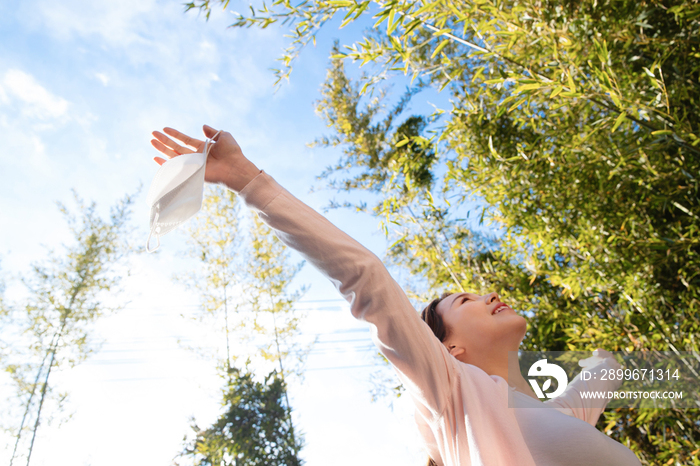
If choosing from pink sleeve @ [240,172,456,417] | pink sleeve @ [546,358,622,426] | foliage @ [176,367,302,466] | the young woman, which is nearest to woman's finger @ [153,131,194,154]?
the young woman

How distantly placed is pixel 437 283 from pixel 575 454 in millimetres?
2136

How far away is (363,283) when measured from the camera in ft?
1.92

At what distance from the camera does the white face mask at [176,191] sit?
2.13 feet

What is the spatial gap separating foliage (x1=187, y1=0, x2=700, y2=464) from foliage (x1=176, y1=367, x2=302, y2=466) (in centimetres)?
341

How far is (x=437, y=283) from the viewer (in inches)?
110

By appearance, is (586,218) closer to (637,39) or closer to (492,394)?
(637,39)

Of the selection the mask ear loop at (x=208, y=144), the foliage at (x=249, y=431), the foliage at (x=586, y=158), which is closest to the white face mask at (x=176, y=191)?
the mask ear loop at (x=208, y=144)

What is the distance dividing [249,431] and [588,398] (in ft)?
14.6

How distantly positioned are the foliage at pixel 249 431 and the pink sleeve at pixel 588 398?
168 inches

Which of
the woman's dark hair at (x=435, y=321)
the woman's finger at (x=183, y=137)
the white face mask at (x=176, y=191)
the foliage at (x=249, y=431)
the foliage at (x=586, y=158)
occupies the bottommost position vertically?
the woman's dark hair at (x=435, y=321)

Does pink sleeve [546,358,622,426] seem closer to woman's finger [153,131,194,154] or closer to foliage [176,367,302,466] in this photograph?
woman's finger [153,131,194,154]

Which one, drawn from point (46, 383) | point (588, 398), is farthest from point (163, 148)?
point (46, 383)

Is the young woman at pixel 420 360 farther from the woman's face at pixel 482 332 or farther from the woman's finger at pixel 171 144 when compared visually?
the woman's face at pixel 482 332

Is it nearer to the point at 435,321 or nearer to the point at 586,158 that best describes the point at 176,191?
the point at 435,321
